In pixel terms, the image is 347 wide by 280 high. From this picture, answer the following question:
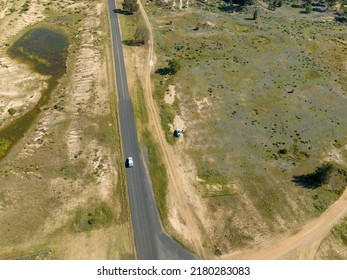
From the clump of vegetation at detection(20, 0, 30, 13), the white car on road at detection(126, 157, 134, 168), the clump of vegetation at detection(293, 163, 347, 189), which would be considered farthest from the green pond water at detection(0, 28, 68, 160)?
the clump of vegetation at detection(293, 163, 347, 189)

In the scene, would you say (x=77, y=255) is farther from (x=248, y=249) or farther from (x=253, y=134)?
(x=253, y=134)

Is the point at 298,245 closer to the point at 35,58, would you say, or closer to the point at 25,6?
the point at 35,58

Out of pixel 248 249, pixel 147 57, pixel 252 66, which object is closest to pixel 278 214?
pixel 248 249

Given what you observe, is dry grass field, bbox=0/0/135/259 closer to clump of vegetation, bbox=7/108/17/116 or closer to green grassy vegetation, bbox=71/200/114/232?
green grassy vegetation, bbox=71/200/114/232

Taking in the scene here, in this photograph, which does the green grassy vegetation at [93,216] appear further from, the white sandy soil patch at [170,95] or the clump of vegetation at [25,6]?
the clump of vegetation at [25,6]

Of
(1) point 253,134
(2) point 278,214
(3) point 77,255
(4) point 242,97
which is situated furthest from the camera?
(4) point 242,97

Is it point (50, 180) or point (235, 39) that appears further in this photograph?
point (235, 39)
